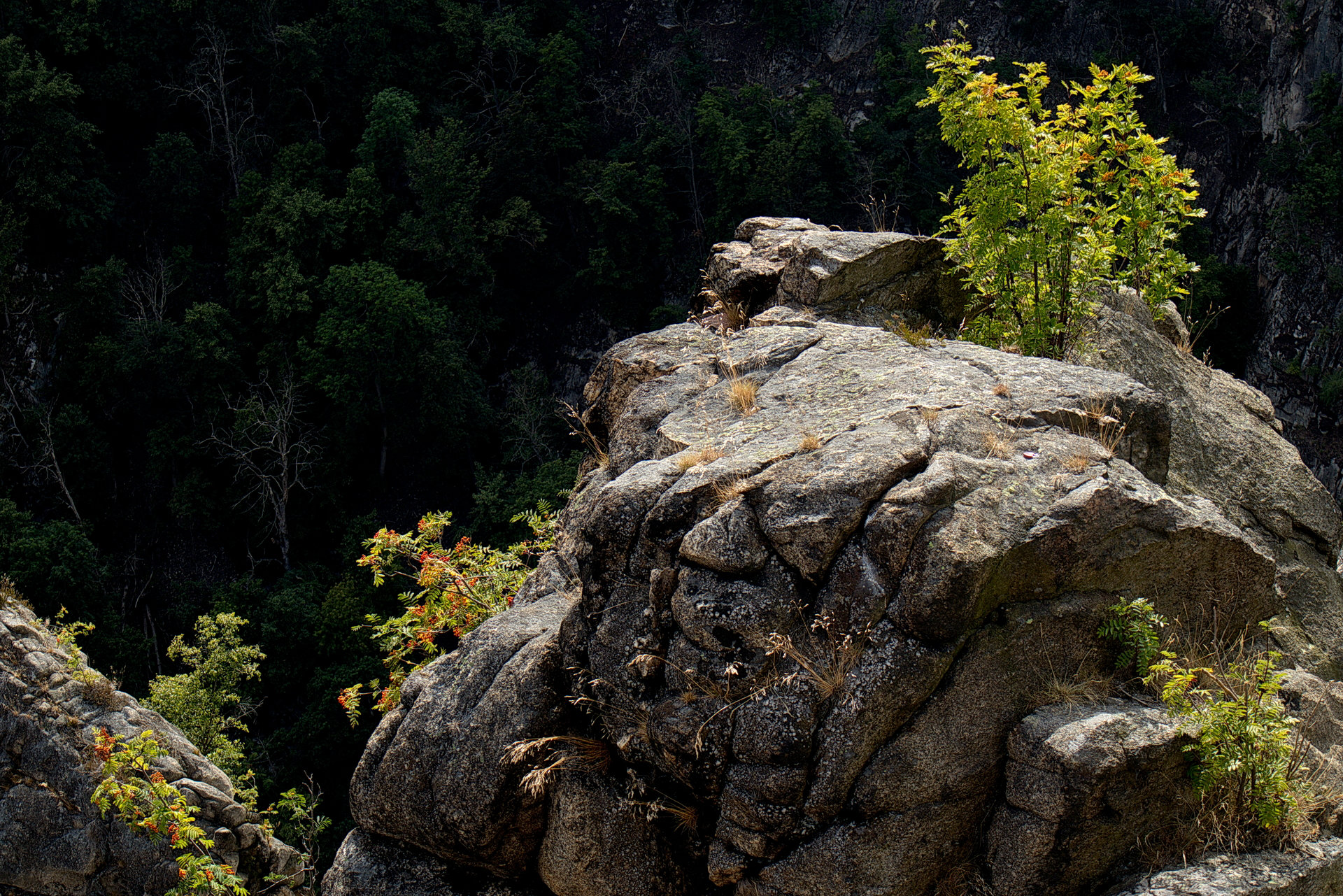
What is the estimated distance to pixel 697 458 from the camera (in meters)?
6.73

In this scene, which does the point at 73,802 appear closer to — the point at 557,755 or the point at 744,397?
the point at 557,755

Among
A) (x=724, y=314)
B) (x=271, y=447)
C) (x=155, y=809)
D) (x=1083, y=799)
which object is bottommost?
(x=271, y=447)

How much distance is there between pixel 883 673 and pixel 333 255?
3483cm

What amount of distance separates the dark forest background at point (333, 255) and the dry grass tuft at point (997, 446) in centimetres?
2607

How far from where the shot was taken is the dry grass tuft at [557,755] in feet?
21.1

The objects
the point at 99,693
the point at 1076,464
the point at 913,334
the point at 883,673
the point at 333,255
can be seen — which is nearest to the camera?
the point at 883,673

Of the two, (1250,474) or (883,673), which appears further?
(1250,474)

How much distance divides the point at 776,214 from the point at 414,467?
632 inches

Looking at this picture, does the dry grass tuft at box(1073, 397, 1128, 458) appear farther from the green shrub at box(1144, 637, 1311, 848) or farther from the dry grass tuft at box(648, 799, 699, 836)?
the dry grass tuft at box(648, 799, 699, 836)

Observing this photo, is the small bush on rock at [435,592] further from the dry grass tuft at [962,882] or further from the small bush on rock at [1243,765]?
the small bush on rock at [1243,765]

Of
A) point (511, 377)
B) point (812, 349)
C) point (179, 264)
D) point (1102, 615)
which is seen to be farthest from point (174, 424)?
point (1102, 615)

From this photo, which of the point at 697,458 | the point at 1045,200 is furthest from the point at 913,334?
the point at 697,458

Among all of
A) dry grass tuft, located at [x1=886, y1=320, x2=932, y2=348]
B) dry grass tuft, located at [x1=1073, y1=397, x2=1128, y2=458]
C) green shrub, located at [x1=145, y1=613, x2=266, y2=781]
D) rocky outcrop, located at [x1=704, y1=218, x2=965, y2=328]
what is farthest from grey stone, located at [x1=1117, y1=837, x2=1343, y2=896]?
green shrub, located at [x1=145, y1=613, x2=266, y2=781]

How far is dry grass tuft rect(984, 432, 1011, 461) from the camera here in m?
6.30
